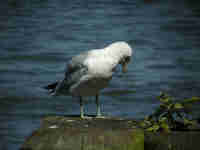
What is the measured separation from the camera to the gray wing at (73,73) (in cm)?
536

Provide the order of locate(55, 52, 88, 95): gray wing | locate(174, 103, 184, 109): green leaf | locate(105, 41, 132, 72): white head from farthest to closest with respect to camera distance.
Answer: locate(55, 52, 88, 95): gray wing, locate(105, 41, 132, 72): white head, locate(174, 103, 184, 109): green leaf

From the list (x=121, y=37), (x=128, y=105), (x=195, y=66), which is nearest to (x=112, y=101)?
(x=128, y=105)

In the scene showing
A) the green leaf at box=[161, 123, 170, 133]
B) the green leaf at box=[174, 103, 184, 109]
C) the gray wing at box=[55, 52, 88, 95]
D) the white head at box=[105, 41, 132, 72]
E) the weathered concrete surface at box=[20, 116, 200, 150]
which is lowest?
the weathered concrete surface at box=[20, 116, 200, 150]

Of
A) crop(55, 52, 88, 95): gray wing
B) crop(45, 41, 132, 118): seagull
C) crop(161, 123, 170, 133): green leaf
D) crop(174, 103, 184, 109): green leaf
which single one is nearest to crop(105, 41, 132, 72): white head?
crop(45, 41, 132, 118): seagull

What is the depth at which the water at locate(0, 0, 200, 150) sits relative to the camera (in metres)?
8.73

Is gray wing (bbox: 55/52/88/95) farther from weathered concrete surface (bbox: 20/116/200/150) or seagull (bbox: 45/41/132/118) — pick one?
weathered concrete surface (bbox: 20/116/200/150)

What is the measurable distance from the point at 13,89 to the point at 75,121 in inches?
204

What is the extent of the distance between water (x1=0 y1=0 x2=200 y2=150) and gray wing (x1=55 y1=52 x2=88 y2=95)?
1.73 metres

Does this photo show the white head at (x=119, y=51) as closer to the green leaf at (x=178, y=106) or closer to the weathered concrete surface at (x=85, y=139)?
the green leaf at (x=178, y=106)

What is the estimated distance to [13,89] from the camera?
9.67 m

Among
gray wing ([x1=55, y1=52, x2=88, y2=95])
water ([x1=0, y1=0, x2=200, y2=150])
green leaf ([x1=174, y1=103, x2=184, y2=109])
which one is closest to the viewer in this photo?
green leaf ([x1=174, y1=103, x2=184, y2=109])

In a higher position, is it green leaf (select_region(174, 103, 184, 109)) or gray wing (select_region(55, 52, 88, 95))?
gray wing (select_region(55, 52, 88, 95))

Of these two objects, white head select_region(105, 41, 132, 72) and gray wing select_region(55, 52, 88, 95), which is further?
gray wing select_region(55, 52, 88, 95)

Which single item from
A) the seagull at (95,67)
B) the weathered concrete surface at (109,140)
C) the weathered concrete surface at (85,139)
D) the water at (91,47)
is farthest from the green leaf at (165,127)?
the water at (91,47)
